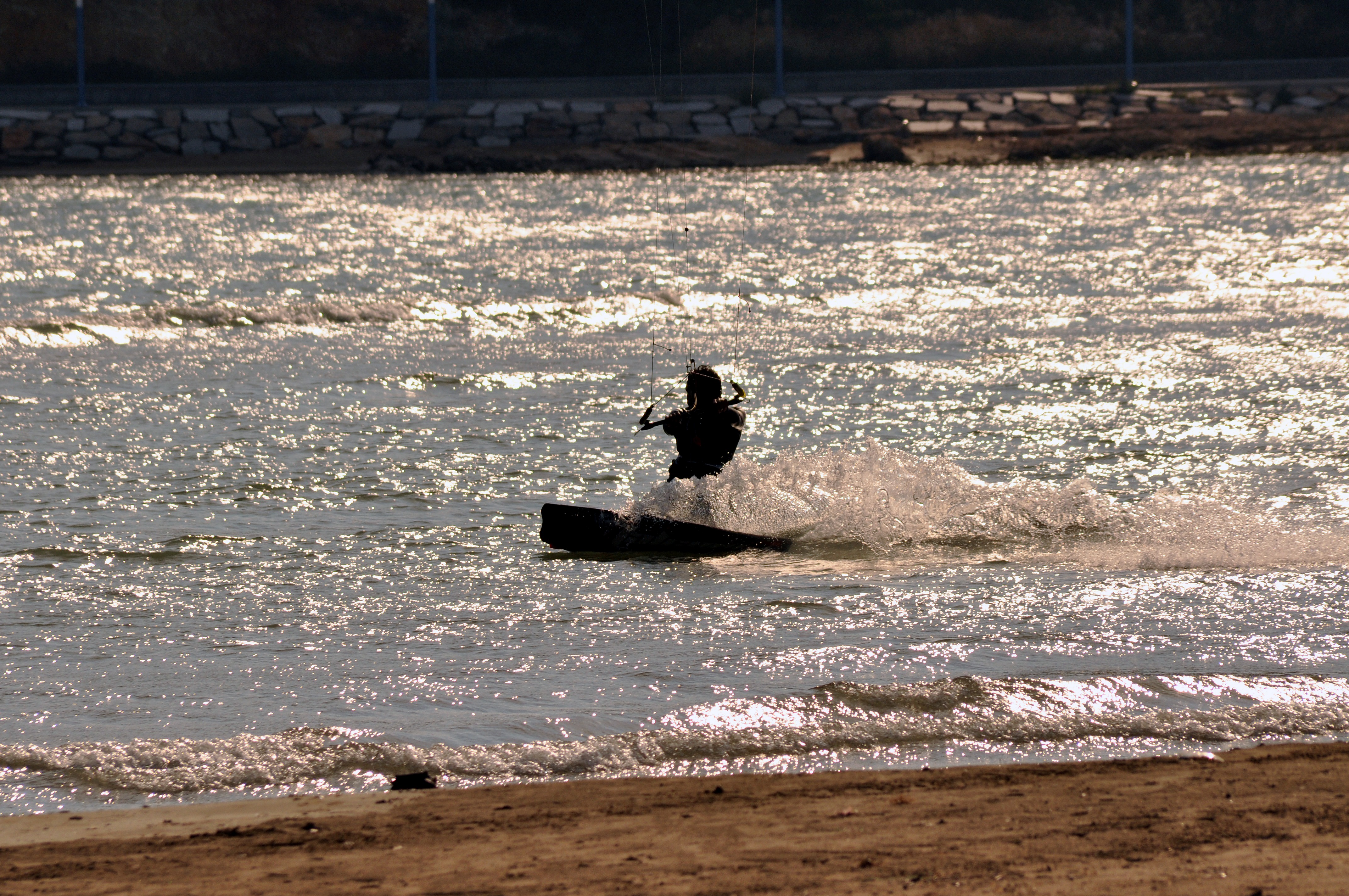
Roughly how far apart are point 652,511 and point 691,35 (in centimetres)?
6714

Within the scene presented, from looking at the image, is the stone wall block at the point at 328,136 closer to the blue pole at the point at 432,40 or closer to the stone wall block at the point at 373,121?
the stone wall block at the point at 373,121

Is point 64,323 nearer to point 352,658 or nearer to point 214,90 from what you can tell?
point 352,658

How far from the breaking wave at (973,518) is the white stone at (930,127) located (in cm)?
5079

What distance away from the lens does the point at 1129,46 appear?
68.5 meters

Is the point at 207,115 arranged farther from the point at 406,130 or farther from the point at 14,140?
the point at 406,130

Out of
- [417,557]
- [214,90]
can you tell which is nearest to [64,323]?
[417,557]

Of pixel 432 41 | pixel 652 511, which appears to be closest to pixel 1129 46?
pixel 432 41

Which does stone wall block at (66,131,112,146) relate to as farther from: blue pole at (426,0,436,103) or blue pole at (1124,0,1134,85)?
blue pole at (1124,0,1134,85)

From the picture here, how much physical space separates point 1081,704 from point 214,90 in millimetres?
64218

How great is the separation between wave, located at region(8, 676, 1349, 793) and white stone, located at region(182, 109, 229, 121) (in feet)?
196

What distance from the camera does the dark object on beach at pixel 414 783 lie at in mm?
7016

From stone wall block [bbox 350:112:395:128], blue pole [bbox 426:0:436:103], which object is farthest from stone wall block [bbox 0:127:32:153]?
blue pole [bbox 426:0:436:103]

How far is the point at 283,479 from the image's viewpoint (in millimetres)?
14227

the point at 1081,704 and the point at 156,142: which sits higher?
the point at 156,142
